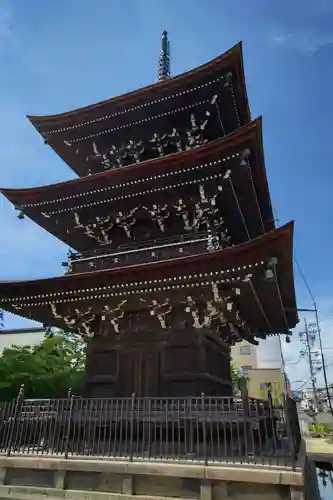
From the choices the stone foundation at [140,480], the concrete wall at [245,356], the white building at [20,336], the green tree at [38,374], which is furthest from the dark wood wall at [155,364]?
the concrete wall at [245,356]

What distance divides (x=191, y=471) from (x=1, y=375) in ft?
49.9

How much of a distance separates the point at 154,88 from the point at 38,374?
15986mm

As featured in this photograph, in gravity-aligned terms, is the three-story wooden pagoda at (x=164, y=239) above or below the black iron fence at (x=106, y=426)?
above

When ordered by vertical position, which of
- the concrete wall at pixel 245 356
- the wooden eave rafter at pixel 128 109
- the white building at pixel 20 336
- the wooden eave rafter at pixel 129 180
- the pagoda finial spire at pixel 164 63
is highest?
the pagoda finial spire at pixel 164 63

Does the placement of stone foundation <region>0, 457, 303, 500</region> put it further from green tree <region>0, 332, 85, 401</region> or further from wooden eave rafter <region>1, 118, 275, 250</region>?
green tree <region>0, 332, 85, 401</region>

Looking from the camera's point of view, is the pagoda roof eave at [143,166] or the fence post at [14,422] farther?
the pagoda roof eave at [143,166]

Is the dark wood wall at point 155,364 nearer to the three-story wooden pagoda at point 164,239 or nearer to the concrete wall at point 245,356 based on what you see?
the three-story wooden pagoda at point 164,239

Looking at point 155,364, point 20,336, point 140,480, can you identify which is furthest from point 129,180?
point 20,336

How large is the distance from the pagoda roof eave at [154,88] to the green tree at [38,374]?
10812 millimetres

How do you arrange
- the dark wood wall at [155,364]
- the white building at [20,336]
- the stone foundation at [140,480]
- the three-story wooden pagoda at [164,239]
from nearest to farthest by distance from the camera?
the stone foundation at [140,480] < the three-story wooden pagoda at [164,239] < the dark wood wall at [155,364] < the white building at [20,336]

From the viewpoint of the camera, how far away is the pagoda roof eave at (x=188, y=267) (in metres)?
9.00

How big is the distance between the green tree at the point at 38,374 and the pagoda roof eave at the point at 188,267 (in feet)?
27.6

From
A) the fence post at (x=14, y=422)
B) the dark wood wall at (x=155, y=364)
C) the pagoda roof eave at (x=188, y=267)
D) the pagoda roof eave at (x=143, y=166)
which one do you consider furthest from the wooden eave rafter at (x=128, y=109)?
the fence post at (x=14, y=422)

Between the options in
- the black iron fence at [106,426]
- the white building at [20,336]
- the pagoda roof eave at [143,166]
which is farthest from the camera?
the white building at [20,336]
